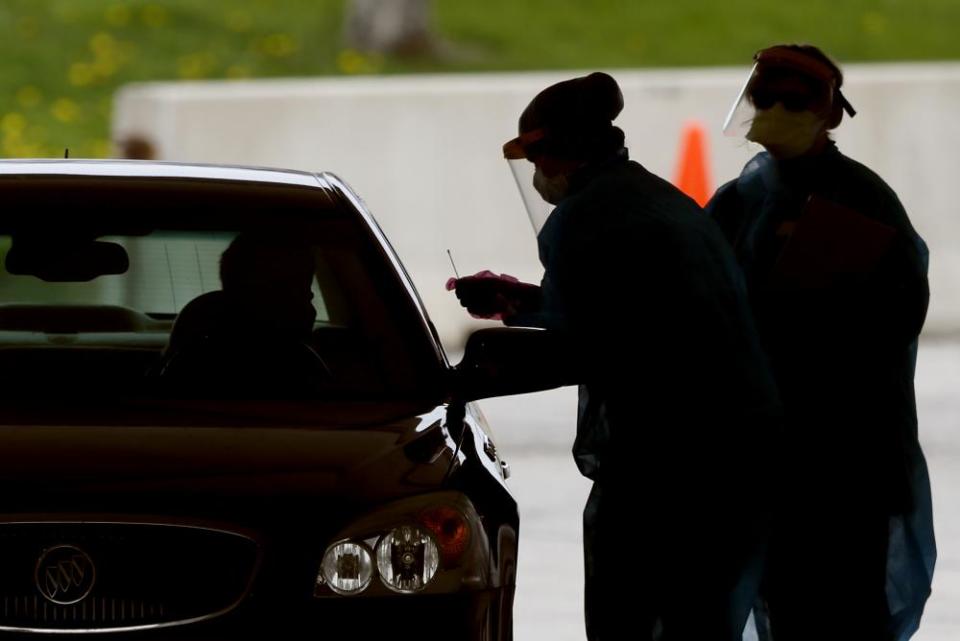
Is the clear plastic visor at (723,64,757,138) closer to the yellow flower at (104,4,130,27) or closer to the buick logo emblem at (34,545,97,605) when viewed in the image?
the buick logo emblem at (34,545,97,605)

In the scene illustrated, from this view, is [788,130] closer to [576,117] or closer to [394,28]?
[576,117]

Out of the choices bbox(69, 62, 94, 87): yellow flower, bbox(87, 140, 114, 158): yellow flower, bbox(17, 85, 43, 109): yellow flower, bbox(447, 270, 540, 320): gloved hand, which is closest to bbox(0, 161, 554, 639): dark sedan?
bbox(447, 270, 540, 320): gloved hand

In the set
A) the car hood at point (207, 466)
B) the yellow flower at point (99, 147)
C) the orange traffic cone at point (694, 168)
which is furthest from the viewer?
the yellow flower at point (99, 147)

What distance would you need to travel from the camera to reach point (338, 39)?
26750 millimetres

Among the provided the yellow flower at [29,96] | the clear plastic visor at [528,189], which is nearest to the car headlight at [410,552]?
the clear plastic visor at [528,189]

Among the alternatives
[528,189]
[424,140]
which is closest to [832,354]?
[528,189]

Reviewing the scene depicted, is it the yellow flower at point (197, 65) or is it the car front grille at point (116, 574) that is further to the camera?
the yellow flower at point (197, 65)

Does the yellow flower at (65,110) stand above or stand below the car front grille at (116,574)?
above

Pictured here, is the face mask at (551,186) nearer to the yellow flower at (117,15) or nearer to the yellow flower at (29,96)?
the yellow flower at (29,96)

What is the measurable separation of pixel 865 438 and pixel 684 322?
1001 millimetres

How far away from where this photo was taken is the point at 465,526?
4219 millimetres

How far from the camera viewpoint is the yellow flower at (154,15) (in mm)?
26989

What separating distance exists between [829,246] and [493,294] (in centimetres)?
80

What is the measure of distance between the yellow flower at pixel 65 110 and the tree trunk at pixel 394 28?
3.81m
